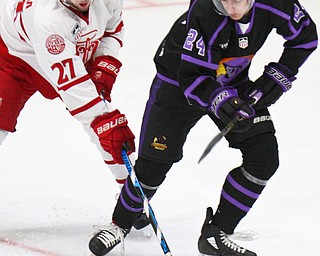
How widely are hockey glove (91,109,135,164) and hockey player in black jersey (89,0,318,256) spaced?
0.06 meters

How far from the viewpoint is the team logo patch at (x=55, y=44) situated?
268cm

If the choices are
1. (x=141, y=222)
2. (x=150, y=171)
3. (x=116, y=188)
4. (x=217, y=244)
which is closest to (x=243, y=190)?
(x=217, y=244)

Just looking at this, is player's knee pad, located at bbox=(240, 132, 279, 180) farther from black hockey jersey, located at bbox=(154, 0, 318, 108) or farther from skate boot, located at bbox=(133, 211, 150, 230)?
skate boot, located at bbox=(133, 211, 150, 230)

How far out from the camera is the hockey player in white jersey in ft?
8.86

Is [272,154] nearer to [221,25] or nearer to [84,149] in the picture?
[221,25]

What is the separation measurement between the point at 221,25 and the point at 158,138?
1.37 ft

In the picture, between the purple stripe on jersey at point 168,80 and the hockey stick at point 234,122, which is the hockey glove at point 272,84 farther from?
the purple stripe on jersey at point 168,80

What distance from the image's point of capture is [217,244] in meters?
2.65

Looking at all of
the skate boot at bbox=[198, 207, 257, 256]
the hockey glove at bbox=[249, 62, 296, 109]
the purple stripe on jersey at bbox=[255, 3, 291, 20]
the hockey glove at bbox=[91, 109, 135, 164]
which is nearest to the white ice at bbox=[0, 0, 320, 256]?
the skate boot at bbox=[198, 207, 257, 256]

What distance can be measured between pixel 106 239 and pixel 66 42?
2.03 ft

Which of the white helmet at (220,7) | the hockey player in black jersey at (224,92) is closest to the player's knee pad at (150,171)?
the hockey player in black jersey at (224,92)

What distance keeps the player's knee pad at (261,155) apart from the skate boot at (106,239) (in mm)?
483

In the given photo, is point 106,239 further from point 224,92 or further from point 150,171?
point 224,92

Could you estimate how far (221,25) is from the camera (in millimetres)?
2420
